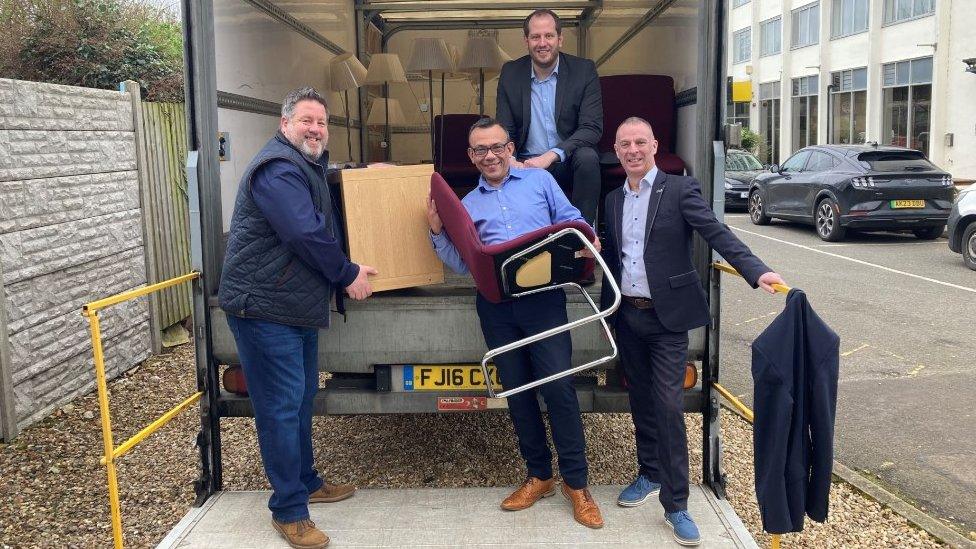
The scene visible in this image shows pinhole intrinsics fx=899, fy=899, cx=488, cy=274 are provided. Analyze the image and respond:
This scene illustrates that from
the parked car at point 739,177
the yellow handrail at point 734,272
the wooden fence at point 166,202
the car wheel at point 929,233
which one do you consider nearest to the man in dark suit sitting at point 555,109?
the yellow handrail at point 734,272

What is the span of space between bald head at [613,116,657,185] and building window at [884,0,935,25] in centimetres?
2579

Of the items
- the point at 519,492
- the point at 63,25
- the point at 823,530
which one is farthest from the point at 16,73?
Answer: the point at 823,530

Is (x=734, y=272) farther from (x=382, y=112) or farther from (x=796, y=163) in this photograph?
(x=796, y=163)

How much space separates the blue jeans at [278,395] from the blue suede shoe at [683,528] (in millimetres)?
1492

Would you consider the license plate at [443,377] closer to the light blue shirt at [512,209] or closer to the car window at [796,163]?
the light blue shirt at [512,209]

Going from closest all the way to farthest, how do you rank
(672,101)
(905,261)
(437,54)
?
(672,101)
(437,54)
(905,261)

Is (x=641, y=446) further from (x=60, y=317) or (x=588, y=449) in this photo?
(x=60, y=317)

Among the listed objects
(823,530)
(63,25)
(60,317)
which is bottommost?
(823,530)

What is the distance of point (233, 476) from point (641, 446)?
2.32 meters

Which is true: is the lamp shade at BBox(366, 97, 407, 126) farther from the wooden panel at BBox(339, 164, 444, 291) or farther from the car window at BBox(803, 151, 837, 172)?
the car window at BBox(803, 151, 837, 172)

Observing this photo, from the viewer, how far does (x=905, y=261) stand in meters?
12.4

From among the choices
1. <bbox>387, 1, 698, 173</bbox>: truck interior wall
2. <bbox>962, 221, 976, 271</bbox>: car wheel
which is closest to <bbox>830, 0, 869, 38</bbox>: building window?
<bbox>962, 221, 976, 271</bbox>: car wheel

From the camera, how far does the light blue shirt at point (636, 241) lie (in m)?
3.77

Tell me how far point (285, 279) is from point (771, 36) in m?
37.9
